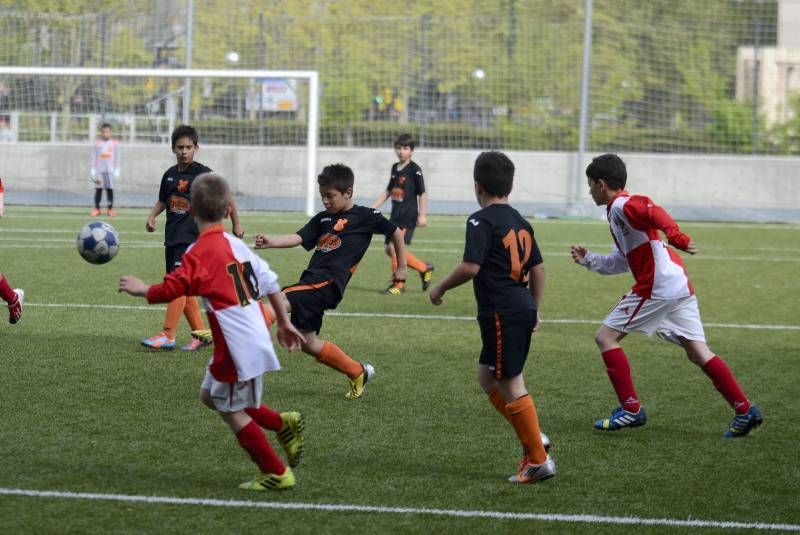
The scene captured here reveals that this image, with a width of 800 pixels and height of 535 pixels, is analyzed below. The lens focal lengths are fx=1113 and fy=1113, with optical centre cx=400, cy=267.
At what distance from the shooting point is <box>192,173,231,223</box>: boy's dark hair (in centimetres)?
494

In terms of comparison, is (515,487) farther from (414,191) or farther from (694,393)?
Answer: (414,191)

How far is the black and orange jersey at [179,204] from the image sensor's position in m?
8.84

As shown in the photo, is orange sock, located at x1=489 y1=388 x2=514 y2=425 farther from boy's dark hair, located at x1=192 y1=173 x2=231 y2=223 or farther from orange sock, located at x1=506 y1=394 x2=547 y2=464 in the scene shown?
boy's dark hair, located at x1=192 y1=173 x2=231 y2=223

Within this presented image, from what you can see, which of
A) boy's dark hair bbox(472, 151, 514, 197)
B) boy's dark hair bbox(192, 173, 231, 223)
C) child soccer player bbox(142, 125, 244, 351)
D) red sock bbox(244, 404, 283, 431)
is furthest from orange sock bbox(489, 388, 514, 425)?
child soccer player bbox(142, 125, 244, 351)

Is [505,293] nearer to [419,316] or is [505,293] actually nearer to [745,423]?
[745,423]

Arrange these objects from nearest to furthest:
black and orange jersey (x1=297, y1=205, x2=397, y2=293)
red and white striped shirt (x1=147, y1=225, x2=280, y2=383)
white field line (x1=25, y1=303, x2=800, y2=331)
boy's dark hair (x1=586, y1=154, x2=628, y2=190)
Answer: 1. red and white striped shirt (x1=147, y1=225, x2=280, y2=383)
2. boy's dark hair (x1=586, y1=154, x2=628, y2=190)
3. black and orange jersey (x1=297, y1=205, x2=397, y2=293)
4. white field line (x1=25, y1=303, x2=800, y2=331)

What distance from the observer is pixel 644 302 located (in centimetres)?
653

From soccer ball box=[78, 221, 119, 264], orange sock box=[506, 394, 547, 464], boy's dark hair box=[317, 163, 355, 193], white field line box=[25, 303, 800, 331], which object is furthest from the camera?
white field line box=[25, 303, 800, 331]

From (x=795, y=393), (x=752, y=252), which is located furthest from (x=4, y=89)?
(x=795, y=393)

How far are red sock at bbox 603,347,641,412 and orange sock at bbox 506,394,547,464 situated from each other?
52.3 inches

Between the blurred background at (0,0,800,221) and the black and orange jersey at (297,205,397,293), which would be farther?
the blurred background at (0,0,800,221)

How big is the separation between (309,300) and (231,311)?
89.1 inches

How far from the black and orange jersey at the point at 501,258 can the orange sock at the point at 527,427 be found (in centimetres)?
46

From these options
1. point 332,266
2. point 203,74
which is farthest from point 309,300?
point 203,74
